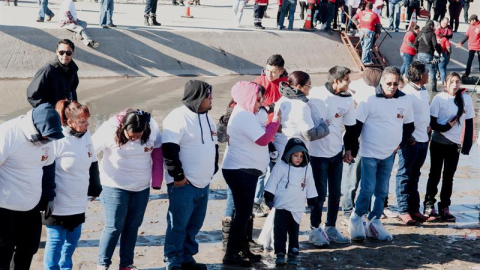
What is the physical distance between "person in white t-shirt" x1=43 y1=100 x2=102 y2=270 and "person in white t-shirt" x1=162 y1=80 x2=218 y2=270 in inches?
29.7

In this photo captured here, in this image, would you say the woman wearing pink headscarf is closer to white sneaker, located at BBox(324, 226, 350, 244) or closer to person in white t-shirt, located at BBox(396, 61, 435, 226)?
white sneaker, located at BBox(324, 226, 350, 244)

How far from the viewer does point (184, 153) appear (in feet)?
22.6

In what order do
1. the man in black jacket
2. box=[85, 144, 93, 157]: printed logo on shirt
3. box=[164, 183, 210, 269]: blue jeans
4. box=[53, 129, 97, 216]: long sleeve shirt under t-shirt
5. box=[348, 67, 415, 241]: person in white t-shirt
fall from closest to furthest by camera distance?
box=[53, 129, 97, 216]: long sleeve shirt under t-shirt
box=[85, 144, 93, 157]: printed logo on shirt
box=[164, 183, 210, 269]: blue jeans
box=[348, 67, 415, 241]: person in white t-shirt
the man in black jacket

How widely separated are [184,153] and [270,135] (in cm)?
83

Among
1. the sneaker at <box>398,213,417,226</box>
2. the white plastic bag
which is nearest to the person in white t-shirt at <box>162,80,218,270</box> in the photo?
the white plastic bag

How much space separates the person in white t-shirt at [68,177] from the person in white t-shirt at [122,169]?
265 millimetres

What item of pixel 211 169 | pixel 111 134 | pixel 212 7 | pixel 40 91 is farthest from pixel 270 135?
pixel 212 7

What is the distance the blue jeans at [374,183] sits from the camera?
8359 mm

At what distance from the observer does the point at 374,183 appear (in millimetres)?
8398

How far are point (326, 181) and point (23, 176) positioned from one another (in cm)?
332

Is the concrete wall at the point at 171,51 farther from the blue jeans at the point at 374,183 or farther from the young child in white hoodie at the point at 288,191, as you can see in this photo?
the young child in white hoodie at the point at 288,191

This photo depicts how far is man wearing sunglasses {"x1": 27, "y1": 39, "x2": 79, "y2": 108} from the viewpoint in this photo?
7.79 metres

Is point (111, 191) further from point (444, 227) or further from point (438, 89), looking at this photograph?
point (438, 89)

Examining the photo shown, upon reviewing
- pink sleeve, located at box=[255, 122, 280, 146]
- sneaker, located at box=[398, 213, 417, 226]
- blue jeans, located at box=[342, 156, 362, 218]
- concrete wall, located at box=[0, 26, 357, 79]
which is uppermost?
concrete wall, located at box=[0, 26, 357, 79]
